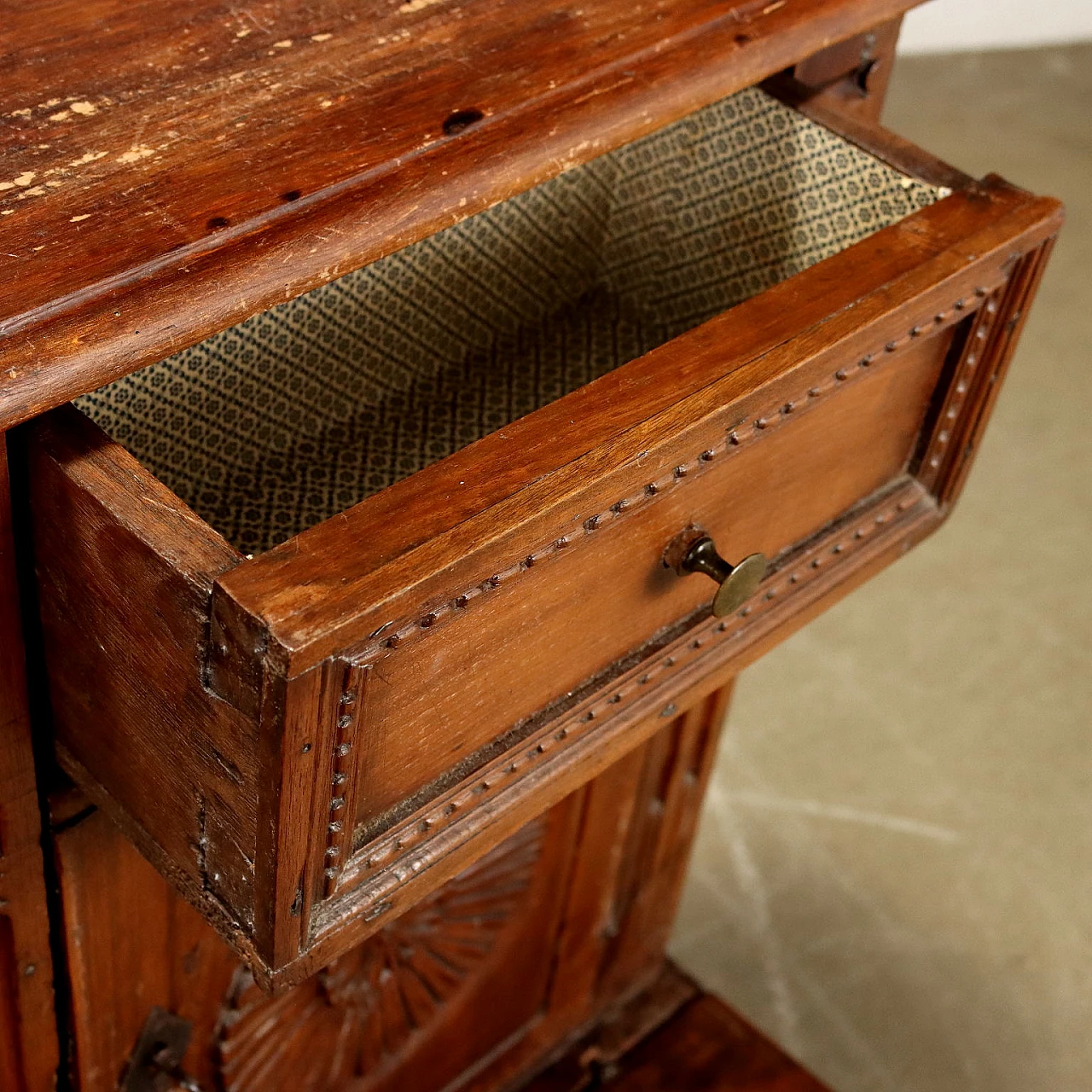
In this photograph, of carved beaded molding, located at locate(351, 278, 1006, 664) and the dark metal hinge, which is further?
the dark metal hinge

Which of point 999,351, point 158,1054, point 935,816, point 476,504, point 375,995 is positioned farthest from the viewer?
point 935,816

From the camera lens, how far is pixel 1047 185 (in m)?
2.76

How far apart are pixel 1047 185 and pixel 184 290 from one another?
241 cm

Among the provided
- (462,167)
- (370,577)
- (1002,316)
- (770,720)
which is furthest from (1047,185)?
(370,577)

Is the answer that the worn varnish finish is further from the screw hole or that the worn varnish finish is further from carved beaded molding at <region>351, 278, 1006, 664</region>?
the screw hole

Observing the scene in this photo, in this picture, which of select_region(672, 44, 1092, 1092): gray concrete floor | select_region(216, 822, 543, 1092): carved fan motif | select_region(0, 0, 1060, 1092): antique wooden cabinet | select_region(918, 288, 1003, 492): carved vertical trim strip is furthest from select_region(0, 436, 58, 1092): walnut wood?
select_region(672, 44, 1092, 1092): gray concrete floor

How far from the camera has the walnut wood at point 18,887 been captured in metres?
0.69

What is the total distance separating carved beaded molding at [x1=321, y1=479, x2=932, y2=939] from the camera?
2.25ft

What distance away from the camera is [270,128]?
2.35 feet

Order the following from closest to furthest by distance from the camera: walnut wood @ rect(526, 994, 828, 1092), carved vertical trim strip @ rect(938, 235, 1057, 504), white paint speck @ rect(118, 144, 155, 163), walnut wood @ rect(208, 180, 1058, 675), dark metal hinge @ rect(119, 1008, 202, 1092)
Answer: walnut wood @ rect(208, 180, 1058, 675)
white paint speck @ rect(118, 144, 155, 163)
carved vertical trim strip @ rect(938, 235, 1057, 504)
dark metal hinge @ rect(119, 1008, 202, 1092)
walnut wood @ rect(526, 994, 828, 1092)

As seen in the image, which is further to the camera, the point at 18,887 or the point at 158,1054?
the point at 158,1054

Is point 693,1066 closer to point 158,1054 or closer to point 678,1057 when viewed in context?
point 678,1057

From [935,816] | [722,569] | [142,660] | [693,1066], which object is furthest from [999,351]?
[935,816]

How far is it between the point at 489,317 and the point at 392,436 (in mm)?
127
